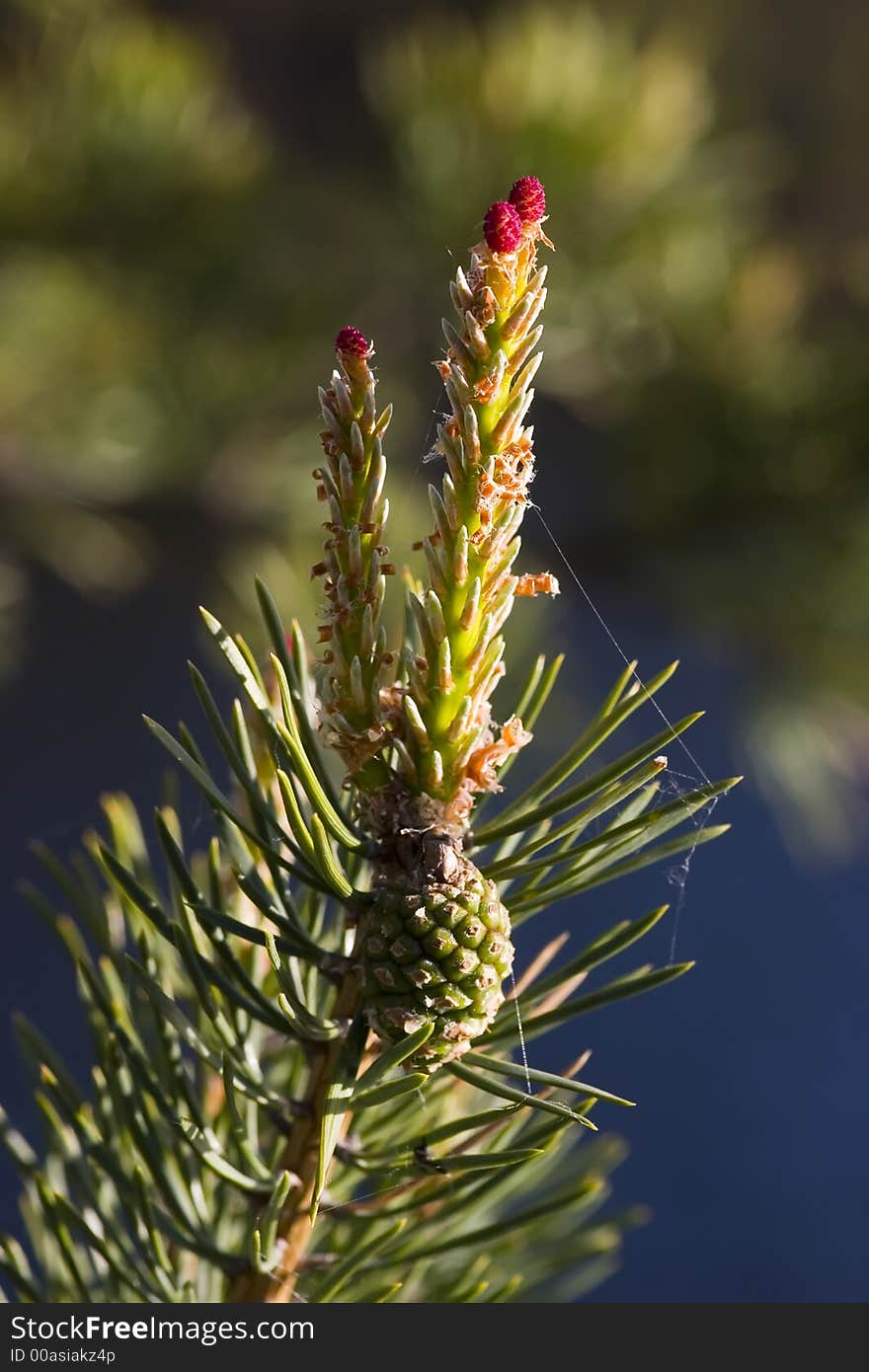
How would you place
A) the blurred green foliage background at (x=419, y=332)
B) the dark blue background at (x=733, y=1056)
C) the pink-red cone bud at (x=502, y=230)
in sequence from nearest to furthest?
the pink-red cone bud at (x=502, y=230)
the blurred green foliage background at (x=419, y=332)
the dark blue background at (x=733, y=1056)

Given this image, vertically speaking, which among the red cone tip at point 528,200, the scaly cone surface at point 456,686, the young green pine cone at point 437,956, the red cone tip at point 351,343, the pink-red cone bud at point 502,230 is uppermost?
the red cone tip at point 528,200

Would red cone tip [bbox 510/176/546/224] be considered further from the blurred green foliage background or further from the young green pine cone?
the blurred green foliage background

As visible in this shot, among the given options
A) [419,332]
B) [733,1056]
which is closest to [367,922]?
[419,332]

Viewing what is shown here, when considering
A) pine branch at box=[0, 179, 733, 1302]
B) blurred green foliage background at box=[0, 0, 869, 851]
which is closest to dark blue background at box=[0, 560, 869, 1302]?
blurred green foliage background at box=[0, 0, 869, 851]

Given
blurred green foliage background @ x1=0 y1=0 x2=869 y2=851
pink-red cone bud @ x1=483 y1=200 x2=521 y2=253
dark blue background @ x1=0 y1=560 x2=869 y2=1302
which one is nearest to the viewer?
pink-red cone bud @ x1=483 y1=200 x2=521 y2=253

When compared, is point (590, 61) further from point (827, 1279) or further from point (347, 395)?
point (827, 1279)

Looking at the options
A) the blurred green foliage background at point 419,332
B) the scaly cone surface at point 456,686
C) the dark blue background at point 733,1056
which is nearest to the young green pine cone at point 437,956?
the scaly cone surface at point 456,686

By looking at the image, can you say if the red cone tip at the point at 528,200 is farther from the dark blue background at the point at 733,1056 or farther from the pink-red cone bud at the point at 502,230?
the dark blue background at the point at 733,1056
